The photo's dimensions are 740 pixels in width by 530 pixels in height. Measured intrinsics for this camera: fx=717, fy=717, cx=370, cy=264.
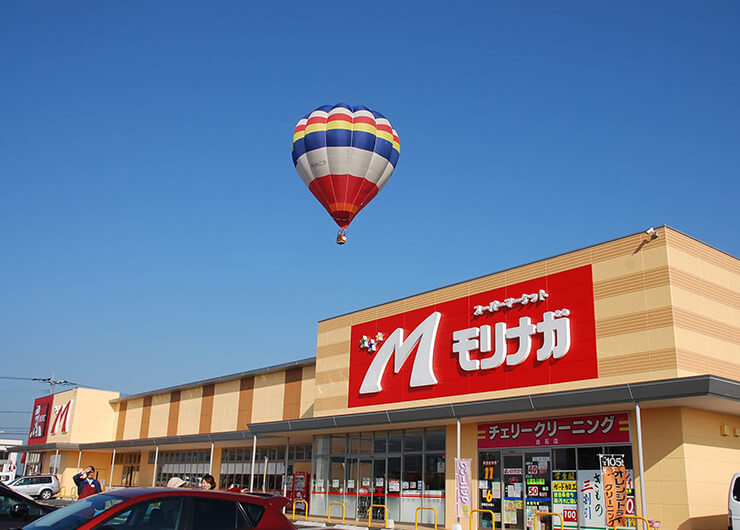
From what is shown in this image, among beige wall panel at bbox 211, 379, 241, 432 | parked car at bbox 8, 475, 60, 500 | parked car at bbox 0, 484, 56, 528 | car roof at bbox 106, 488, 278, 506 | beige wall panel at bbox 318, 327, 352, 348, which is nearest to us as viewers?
car roof at bbox 106, 488, 278, 506

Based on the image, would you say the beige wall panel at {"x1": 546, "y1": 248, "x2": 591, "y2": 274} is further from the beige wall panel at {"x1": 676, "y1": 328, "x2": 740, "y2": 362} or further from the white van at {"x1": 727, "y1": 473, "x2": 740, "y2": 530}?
the white van at {"x1": 727, "y1": 473, "x2": 740, "y2": 530}

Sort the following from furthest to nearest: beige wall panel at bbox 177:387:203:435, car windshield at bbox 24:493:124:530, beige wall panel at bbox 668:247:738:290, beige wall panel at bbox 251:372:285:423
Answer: beige wall panel at bbox 177:387:203:435 < beige wall panel at bbox 251:372:285:423 < beige wall panel at bbox 668:247:738:290 < car windshield at bbox 24:493:124:530

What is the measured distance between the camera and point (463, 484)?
20094 millimetres

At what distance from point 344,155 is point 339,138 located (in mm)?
581

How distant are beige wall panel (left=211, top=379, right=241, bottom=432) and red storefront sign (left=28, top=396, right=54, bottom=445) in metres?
23.4

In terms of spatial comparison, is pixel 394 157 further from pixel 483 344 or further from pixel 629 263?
pixel 629 263

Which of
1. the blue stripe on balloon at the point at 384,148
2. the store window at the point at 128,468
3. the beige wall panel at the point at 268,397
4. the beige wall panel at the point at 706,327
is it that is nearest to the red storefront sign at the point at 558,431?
the beige wall panel at the point at 706,327

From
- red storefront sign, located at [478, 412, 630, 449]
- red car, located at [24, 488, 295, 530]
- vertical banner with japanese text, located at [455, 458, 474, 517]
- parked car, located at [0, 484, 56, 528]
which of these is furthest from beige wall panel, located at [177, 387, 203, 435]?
red car, located at [24, 488, 295, 530]

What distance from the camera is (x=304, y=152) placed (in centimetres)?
2461

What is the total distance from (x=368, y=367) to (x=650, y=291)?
11.1 meters

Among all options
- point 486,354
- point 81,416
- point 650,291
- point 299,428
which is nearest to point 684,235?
point 650,291

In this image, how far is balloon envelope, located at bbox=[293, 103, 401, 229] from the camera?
23875 millimetres

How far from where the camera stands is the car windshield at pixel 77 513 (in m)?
7.25

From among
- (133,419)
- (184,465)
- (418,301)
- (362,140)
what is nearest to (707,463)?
(418,301)
